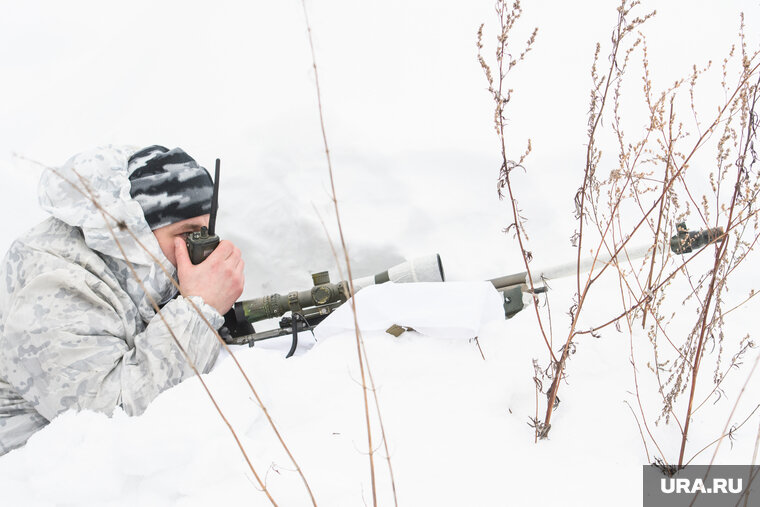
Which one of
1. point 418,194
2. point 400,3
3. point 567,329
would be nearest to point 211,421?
point 567,329

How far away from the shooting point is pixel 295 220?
3.12 m

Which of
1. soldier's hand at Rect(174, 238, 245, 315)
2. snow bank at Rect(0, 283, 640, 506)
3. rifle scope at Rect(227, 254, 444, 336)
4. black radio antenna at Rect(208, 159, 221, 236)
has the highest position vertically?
black radio antenna at Rect(208, 159, 221, 236)

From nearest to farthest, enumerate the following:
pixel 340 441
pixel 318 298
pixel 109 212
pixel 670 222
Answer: pixel 340 441
pixel 670 222
pixel 109 212
pixel 318 298

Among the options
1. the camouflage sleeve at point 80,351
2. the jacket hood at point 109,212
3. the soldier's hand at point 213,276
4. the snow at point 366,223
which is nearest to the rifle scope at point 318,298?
the snow at point 366,223

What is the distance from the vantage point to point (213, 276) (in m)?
1.89

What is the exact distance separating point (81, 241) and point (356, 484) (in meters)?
1.21

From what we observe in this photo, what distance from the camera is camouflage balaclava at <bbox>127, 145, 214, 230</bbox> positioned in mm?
1869

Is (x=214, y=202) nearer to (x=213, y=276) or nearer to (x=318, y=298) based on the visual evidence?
(x=213, y=276)

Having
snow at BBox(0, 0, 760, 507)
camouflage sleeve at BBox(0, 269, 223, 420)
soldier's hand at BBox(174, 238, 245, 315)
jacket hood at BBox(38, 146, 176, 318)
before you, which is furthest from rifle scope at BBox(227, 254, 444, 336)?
camouflage sleeve at BBox(0, 269, 223, 420)

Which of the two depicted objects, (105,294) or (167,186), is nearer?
(105,294)

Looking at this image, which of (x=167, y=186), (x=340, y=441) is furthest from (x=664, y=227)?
(x=167, y=186)

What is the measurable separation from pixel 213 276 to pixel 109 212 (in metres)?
0.40

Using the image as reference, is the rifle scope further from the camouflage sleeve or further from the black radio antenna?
the camouflage sleeve

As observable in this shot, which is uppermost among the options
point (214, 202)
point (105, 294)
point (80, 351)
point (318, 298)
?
point (214, 202)
